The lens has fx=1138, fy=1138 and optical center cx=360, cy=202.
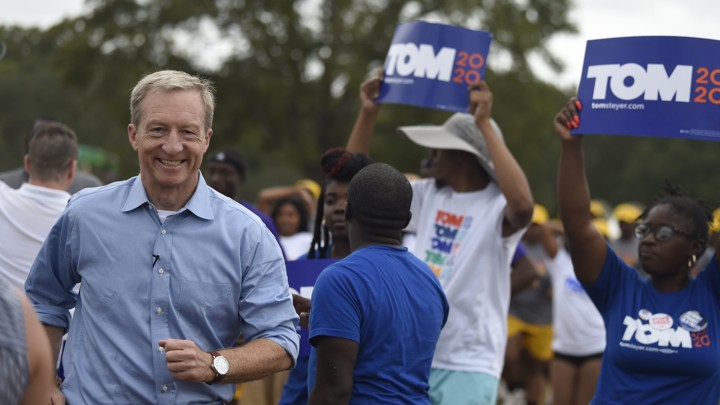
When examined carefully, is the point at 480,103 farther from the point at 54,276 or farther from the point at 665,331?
the point at 54,276

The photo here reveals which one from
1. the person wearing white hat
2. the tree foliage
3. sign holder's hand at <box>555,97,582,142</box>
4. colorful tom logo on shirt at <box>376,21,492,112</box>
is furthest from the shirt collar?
the tree foliage

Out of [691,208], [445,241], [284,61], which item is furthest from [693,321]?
[284,61]

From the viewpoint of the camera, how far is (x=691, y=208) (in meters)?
5.73

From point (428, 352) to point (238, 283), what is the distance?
2.96ft

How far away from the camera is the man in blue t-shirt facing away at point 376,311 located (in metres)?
4.13

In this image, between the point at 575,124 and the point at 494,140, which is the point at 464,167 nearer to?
the point at 494,140

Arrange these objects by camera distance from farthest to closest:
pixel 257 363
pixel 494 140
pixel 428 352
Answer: pixel 494 140 → pixel 428 352 → pixel 257 363

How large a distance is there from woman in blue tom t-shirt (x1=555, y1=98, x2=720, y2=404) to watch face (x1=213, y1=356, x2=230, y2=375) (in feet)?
7.75

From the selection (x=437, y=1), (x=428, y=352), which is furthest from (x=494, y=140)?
(x=437, y=1)

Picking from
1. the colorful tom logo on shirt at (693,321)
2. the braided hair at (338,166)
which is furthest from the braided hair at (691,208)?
the braided hair at (338,166)

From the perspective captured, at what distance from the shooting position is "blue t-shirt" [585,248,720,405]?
17.2ft

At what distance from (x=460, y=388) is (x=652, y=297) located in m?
1.20

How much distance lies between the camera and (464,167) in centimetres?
654

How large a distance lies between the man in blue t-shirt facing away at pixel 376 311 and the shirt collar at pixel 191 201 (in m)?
0.57
